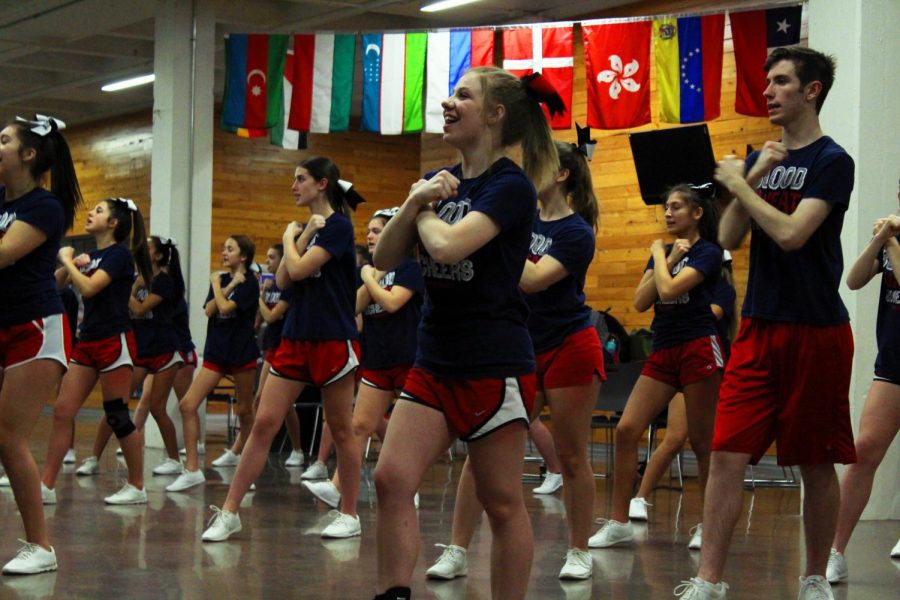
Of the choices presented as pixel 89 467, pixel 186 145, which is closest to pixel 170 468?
pixel 89 467

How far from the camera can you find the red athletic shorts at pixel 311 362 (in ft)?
20.6

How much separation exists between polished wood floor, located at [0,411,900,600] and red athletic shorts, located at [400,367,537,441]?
1.68m

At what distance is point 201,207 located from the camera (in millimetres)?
12555

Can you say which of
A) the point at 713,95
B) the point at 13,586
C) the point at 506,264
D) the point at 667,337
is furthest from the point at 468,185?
the point at 713,95

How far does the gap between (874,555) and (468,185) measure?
4011mm

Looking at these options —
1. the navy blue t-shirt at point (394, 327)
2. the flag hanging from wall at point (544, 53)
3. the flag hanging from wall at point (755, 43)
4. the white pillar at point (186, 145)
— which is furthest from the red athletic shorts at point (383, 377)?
the white pillar at point (186, 145)

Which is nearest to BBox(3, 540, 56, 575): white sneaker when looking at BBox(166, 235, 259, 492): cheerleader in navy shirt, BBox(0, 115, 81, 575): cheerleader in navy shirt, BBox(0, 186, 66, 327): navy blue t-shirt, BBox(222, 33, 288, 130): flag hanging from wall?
BBox(0, 115, 81, 575): cheerleader in navy shirt

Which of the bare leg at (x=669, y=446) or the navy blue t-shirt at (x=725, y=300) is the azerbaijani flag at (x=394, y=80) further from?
the bare leg at (x=669, y=446)

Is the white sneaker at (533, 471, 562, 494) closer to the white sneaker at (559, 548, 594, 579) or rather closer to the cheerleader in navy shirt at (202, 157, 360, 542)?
the cheerleader in navy shirt at (202, 157, 360, 542)

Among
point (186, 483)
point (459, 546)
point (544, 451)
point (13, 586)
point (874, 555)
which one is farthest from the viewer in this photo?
point (544, 451)

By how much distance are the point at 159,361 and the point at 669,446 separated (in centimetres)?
420

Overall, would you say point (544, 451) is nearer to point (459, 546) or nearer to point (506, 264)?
point (459, 546)

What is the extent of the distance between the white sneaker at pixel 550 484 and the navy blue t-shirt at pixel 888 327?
12.2 feet

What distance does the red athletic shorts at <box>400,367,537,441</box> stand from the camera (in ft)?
11.2
